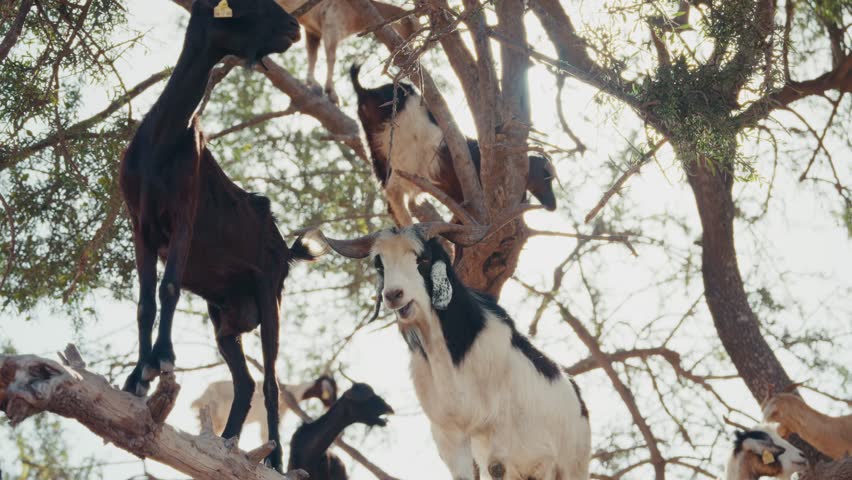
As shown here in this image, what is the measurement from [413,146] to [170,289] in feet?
10.3

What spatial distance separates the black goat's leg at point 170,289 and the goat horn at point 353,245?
3.53ft

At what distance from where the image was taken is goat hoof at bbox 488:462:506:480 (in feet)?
18.8

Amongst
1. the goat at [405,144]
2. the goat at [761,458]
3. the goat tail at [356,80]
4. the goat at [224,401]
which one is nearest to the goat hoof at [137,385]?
the goat at [405,144]

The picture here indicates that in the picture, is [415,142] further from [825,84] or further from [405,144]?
[825,84]

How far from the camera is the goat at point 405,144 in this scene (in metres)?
7.45

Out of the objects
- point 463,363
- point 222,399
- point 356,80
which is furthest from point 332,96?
point 463,363

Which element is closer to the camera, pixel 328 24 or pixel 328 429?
pixel 328 429

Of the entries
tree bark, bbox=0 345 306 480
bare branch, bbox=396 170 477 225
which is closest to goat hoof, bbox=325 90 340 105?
bare branch, bbox=396 170 477 225

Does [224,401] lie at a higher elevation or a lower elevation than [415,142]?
lower

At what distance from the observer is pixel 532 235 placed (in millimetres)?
6984

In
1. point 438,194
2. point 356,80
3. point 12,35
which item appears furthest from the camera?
point 356,80

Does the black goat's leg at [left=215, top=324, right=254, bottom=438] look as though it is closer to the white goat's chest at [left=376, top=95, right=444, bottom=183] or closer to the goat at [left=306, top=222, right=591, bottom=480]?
the goat at [left=306, top=222, right=591, bottom=480]

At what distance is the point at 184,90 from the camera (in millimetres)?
4879

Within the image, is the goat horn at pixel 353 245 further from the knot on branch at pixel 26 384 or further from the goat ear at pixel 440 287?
the knot on branch at pixel 26 384
